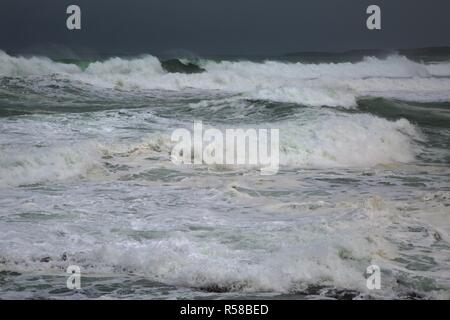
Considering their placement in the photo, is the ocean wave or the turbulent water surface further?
the ocean wave

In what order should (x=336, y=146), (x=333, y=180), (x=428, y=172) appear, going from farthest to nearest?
(x=336, y=146) < (x=428, y=172) < (x=333, y=180)

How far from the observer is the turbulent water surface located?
606cm

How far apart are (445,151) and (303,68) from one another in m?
26.9

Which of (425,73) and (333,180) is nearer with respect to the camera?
(333,180)

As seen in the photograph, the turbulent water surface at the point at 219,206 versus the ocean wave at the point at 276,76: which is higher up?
the ocean wave at the point at 276,76

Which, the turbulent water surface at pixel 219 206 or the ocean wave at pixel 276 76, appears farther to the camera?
the ocean wave at pixel 276 76

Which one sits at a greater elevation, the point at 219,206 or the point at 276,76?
the point at 276,76

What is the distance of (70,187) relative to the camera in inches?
379

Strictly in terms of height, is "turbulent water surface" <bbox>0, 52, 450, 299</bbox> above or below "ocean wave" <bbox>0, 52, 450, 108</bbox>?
below

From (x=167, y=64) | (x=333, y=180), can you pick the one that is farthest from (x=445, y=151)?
(x=167, y=64)

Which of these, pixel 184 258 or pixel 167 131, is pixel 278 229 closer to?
pixel 184 258

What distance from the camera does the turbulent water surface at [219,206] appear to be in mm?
6062

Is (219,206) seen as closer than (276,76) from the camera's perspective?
Yes

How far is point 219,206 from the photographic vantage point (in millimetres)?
8680
